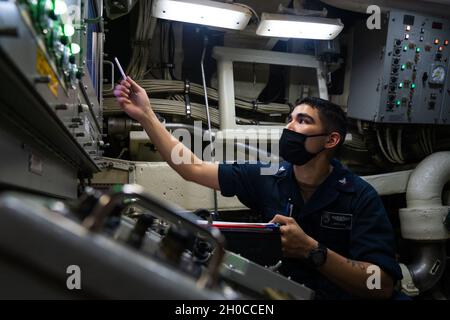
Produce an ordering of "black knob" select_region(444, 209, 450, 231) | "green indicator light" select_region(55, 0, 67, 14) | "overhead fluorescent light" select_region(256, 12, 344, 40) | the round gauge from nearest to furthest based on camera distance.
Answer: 1. "green indicator light" select_region(55, 0, 67, 14)
2. "overhead fluorescent light" select_region(256, 12, 344, 40)
3. "black knob" select_region(444, 209, 450, 231)
4. the round gauge

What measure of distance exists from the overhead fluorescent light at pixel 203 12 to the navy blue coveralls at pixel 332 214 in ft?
4.87

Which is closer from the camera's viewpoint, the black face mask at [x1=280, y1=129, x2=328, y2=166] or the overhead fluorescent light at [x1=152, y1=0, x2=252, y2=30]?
the black face mask at [x1=280, y1=129, x2=328, y2=166]

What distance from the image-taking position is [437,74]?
11.4ft

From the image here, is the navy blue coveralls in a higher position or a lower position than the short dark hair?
lower

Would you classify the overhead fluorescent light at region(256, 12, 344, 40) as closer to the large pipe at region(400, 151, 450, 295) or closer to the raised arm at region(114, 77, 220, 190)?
the raised arm at region(114, 77, 220, 190)

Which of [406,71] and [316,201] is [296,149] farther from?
[406,71]

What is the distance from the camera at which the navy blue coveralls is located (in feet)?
5.25

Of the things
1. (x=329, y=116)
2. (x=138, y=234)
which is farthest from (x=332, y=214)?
(x=138, y=234)

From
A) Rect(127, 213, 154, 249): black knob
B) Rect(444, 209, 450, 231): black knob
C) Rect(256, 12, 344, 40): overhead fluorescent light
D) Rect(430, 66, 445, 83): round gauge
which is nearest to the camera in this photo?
Rect(127, 213, 154, 249): black knob

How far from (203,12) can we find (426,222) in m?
2.82

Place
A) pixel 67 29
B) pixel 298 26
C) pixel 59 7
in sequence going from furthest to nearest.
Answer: pixel 298 26 < pixel 67 29 < pixel 59 7

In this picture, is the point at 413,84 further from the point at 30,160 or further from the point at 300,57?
the point at 30,160

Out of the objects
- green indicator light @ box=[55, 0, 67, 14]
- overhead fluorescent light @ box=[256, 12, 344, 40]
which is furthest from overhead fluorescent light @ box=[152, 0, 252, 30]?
green indicator light @ box=[55, 0, 67, 14]

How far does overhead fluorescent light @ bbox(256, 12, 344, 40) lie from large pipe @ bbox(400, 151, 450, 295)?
66.2 inches
